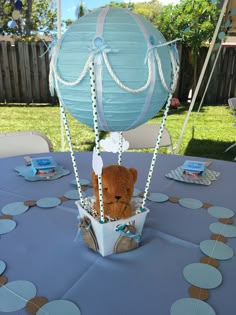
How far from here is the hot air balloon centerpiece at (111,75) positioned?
0.65 m

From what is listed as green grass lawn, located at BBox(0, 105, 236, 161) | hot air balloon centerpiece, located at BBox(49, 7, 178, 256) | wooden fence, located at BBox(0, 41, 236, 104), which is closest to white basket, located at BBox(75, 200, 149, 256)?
hot air balloon centerpiece, located at BBox(49, 7, 178, 256)

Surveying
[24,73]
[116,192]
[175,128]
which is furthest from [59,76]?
[24,73]

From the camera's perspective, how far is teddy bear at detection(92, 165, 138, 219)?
2.47 ft

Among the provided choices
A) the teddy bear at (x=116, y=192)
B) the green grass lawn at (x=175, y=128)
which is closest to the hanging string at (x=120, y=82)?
the teddy bear at (x=116, y=192)

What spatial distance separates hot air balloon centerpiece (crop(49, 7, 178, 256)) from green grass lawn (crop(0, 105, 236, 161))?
281 cm

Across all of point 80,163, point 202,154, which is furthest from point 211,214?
point 202,154

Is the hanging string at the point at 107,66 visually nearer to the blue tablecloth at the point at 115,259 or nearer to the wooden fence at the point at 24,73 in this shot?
the blue tablecloth at the point at 115,259

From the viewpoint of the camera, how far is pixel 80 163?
137 centimetres

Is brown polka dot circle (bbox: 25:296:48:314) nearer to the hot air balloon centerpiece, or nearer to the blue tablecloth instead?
the blue tablecloth

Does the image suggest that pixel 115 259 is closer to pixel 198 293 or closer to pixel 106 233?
pixel 106 233

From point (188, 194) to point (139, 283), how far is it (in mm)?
485

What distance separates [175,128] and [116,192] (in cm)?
385

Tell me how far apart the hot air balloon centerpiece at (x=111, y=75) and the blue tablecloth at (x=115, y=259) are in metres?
0.06

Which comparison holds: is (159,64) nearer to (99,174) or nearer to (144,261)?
(99,174)
